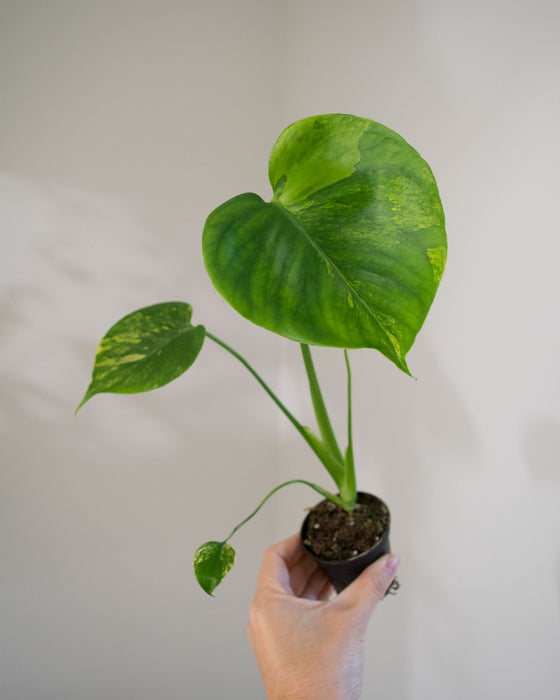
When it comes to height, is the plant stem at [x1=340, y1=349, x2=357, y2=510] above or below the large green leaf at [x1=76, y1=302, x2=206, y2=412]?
below

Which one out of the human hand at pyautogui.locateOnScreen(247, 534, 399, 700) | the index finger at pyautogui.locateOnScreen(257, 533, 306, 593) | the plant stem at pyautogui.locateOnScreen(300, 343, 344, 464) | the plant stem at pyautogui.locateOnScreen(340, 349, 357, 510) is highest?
the plant stem at pyautogui.locateOnScreen(300, 343, 344, 464)

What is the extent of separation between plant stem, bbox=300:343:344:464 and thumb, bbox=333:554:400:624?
158 millimetres

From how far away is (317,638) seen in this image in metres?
0.65

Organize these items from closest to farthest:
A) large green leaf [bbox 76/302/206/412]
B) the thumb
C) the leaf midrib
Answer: the leaf midrib
large green leaf [bbox 76/302/206/412]
the thumb

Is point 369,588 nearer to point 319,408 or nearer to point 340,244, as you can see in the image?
point 319,408

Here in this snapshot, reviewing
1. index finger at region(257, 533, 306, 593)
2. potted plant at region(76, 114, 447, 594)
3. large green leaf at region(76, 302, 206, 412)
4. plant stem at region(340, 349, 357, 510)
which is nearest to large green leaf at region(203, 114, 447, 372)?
potted plant at region(76, 114, 447, 594)

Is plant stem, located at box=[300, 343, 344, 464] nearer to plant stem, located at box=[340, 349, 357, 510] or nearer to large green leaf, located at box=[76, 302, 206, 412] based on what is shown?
plant stem, located at box=[340, 349, 357, 510]

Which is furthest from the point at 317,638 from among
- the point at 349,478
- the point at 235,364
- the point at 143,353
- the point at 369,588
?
the point at 235,364

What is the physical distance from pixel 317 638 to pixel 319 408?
1.01ft

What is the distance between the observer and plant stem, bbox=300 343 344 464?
63 centimetres

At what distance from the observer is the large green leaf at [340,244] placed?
40cm

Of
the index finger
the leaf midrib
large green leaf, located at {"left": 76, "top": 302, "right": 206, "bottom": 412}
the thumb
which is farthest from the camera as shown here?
the index finger

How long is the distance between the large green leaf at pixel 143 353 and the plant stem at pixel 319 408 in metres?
0.14

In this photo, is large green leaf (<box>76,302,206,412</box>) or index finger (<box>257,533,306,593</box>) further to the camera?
index finger (<box>257,533,306,593</box>)
